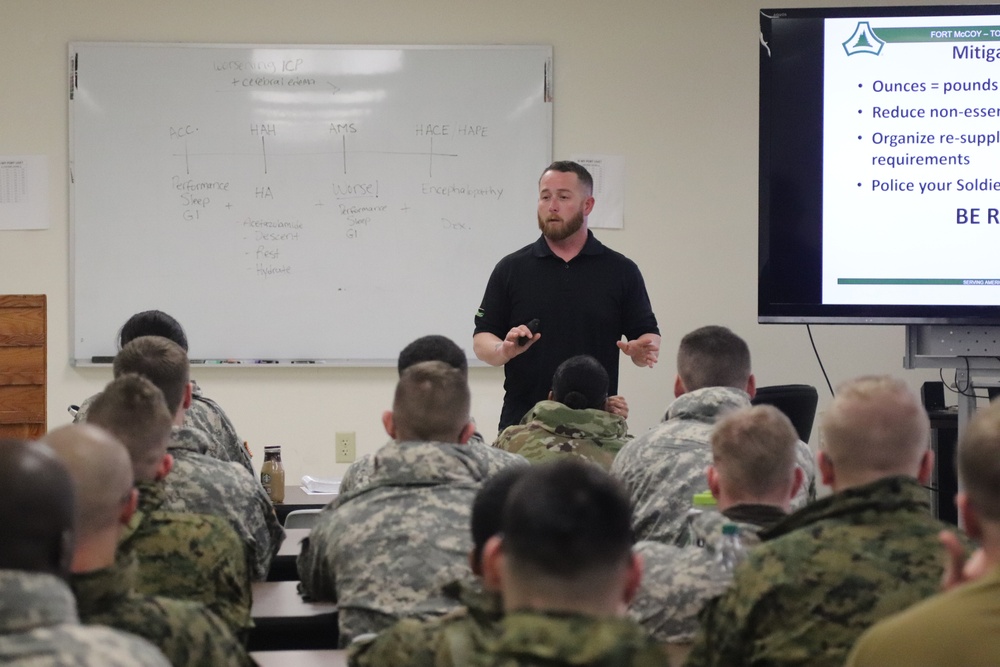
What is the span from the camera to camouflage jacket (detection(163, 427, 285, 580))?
8.44 ft

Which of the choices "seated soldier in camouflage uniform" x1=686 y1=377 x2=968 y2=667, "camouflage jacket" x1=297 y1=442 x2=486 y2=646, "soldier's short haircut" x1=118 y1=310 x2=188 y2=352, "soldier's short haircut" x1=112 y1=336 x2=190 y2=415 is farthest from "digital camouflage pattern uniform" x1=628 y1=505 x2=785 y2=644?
"soldier's short haircut" x1=118 y1=310 x2=188 y2=352

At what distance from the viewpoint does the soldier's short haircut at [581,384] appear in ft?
11.1

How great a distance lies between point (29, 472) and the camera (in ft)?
4.29

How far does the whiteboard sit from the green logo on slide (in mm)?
1724

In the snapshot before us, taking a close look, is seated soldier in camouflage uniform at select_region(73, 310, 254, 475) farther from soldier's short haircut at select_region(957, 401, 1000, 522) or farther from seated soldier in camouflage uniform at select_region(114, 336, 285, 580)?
soldier's short haircut at select_region(957, 401, 1000, 522)

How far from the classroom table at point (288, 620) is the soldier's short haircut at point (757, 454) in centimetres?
89

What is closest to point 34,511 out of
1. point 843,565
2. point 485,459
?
point 843,565

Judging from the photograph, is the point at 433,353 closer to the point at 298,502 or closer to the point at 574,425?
the point at 574,425

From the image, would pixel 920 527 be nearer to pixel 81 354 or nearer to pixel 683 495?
pixel 683 495

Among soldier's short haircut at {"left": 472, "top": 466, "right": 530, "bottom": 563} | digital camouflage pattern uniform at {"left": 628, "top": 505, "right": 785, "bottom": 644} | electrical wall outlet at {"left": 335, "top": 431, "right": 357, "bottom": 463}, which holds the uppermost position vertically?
soldier's short haircut at {"left": 472, "top": 466, "right": 530, "bottom": 563}

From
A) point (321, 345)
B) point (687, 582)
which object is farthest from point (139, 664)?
point (321, 345)

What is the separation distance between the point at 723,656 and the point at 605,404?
5.62 ft

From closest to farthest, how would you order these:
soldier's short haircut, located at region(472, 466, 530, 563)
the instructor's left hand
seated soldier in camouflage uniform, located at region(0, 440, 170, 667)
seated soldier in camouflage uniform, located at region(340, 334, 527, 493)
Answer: seated soldier in camouflage uniform, located at region(0, 440, 170, 667), soldier's short haircut, located at region(472, 466, 530, 563), seated soldier in camouflage uniform, located at region(340, 334, 527, 493), the instructor's left hand

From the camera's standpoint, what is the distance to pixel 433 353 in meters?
3.32
